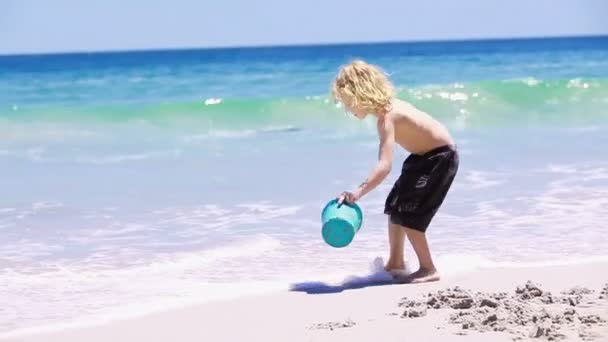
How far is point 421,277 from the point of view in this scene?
15.3ft

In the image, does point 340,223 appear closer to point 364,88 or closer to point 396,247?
point 396,247

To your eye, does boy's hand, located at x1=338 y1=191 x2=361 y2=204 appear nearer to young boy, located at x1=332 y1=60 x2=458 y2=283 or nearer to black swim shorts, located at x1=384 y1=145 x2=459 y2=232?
young boy, located at x1=332 y1=60 x2=458 y2=283

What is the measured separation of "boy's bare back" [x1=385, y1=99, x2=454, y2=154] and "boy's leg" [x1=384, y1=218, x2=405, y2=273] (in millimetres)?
379

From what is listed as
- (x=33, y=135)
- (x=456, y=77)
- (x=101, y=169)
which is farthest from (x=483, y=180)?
(x=456, y=77)

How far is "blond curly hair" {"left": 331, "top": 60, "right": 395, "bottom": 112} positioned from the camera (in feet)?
14.6

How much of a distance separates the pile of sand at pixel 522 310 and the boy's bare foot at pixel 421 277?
1.13ft

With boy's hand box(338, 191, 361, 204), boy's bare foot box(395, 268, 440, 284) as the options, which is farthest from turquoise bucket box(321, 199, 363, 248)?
boy's bare foot box(395, 268, 440, 284)

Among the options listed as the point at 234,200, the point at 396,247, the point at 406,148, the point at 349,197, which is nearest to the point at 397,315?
the point at 349,197

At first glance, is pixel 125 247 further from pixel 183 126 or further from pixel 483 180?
pixel 183 126

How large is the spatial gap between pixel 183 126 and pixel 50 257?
10.6 m

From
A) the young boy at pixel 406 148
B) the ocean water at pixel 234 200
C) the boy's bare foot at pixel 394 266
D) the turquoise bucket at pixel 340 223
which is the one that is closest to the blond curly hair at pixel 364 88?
the young boy at pixel 406 148

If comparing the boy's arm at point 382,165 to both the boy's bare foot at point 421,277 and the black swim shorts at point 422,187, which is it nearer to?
the black swim shorts at point 422,187

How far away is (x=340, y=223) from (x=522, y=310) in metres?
0.96

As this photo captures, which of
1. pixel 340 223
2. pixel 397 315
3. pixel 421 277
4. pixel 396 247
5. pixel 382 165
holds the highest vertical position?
pixel 382 165
